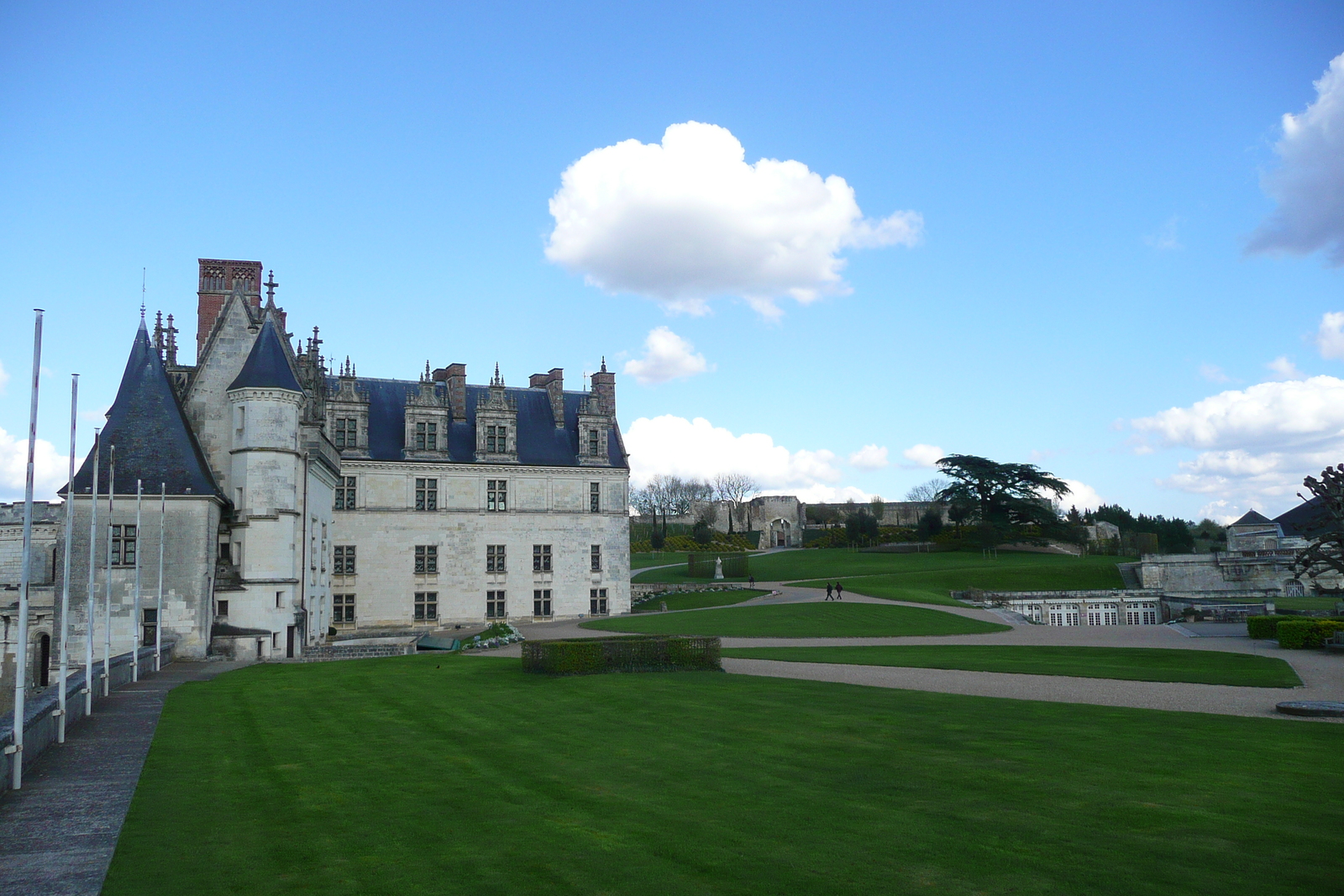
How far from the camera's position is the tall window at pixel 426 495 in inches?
1975

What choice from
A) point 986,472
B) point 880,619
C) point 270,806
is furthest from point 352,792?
point 986,472

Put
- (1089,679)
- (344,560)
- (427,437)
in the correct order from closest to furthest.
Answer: (1089,679) → (344,560) → (427,437)

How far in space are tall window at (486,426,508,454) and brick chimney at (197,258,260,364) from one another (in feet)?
50.4

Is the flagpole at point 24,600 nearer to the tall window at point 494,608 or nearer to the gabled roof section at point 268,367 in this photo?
the gabled roof section at point 268,367

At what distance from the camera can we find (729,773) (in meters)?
12.1

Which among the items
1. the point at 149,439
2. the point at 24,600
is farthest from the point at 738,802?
the point at 149,439

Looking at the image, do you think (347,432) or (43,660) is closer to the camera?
(43,660)

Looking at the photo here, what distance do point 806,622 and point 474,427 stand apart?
2237cm

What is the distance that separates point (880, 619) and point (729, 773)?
3321 cm

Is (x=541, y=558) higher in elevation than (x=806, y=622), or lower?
higher

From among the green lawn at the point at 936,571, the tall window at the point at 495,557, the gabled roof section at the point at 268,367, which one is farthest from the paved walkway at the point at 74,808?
the green lawn at the point at 936,571

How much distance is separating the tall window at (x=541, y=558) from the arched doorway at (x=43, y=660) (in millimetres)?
24358

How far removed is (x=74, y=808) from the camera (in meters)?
11.0

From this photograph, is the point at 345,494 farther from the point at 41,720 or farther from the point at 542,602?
the point at 41,720
